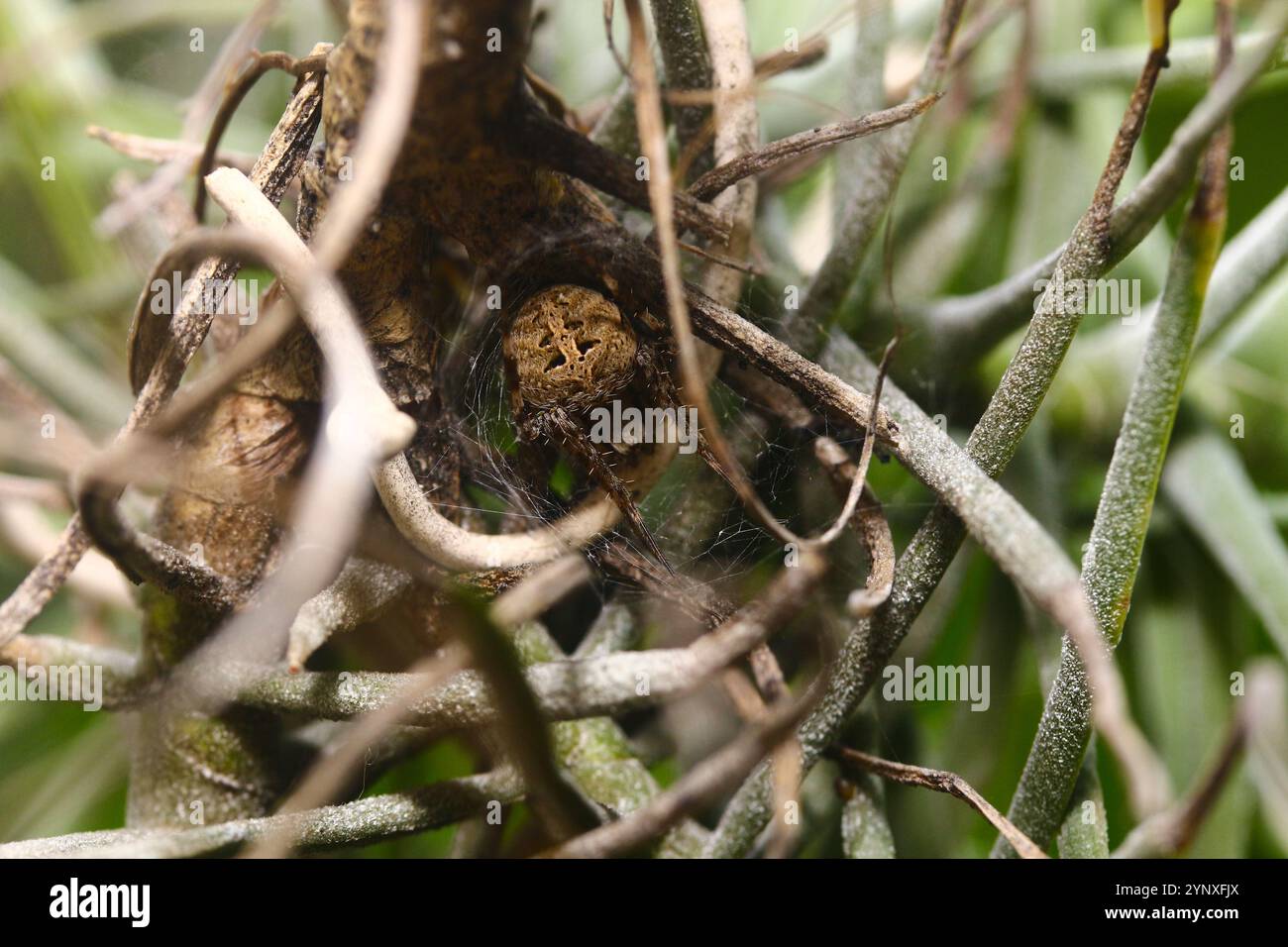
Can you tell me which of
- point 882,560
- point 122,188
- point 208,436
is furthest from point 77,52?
point 882,560

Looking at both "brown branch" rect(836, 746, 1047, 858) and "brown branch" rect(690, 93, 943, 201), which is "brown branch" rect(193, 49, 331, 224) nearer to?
"brown branch" rect(690, 93, 943, 201)

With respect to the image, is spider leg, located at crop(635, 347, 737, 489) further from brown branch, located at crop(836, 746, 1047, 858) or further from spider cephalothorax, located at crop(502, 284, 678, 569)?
brown branch, located at crop(836, 746, 1047, 858)

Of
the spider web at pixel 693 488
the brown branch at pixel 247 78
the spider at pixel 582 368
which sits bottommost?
the spider web at pixel 693 488

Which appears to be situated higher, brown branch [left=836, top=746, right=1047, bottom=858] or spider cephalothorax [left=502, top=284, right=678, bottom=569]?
spider cephalothorax [left=502, top=284, right=678, bottom=569]

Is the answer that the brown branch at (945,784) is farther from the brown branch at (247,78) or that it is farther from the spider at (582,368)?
the brown branch at (247,78)

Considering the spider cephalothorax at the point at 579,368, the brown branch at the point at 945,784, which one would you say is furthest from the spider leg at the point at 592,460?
the brown branch at the point at 945,784

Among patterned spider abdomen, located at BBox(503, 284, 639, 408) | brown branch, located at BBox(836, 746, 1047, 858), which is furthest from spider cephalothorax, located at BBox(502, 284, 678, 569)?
brown branch, located at BBox(836, 746, 1047, 858)

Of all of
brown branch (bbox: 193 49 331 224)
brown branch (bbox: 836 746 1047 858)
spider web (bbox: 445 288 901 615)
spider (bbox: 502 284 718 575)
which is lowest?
brown branch (bbox: 836 746 1047 858)
